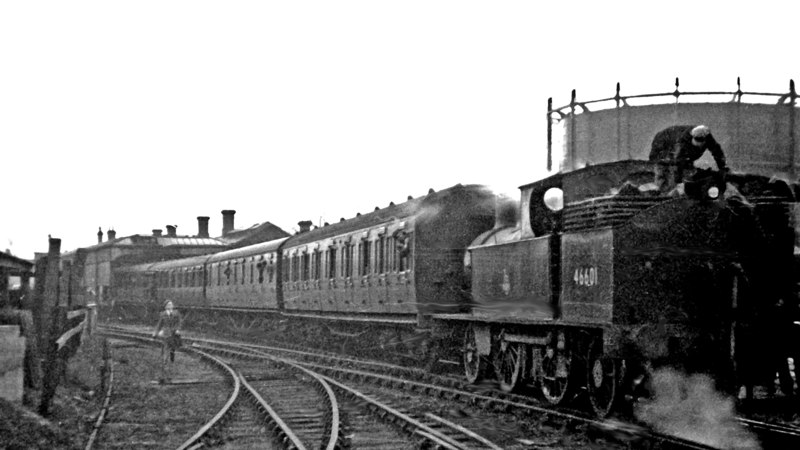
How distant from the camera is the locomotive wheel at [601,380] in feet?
29.2


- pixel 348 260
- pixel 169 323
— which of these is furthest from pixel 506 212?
pixel 169 323

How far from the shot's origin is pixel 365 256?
18297mm

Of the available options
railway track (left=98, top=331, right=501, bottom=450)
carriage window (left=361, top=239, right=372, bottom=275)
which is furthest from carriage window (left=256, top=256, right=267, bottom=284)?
railway track (left=98, top=331, right=501, bottom=450)

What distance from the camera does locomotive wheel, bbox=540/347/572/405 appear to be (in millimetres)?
9922

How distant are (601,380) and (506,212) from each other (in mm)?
4299

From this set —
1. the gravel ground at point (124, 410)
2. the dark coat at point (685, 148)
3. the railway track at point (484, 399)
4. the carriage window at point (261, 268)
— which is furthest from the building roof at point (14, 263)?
the carriage window at point (261, 268)

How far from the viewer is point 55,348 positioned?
34.9 ft

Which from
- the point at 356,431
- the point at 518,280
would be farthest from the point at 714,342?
the point at 356,431

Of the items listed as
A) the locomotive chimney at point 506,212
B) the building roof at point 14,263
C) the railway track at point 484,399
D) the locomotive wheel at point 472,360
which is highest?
the locomotive chimney at point 506,212

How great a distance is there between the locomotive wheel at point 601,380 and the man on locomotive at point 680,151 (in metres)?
1.80

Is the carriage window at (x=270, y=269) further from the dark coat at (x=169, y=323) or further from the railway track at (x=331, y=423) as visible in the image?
the railway track at (x=331, y=423)

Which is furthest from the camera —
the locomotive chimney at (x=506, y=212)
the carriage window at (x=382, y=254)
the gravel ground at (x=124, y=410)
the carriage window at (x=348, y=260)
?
the carriage window at (x=348, y=260)

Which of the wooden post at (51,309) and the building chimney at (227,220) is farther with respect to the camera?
the building chimney at (227,220)

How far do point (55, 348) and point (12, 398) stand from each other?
3.85 ft
